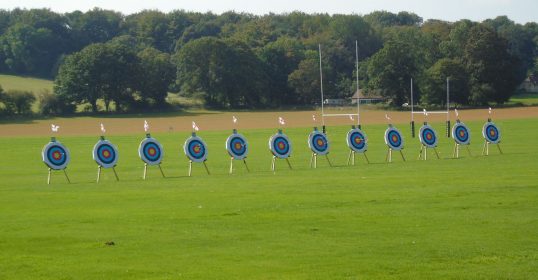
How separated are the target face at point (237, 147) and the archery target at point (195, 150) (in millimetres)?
985

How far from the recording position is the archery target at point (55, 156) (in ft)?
91.6

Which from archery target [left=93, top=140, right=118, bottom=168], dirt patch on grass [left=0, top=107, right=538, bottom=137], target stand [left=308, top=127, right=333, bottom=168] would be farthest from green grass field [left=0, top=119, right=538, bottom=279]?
dirt patch on grass [left=0, top=107, right=538, bottom=137]

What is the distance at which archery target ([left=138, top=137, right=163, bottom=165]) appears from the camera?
29.3 m

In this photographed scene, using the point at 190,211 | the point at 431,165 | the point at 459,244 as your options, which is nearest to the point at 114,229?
the point at 190,211

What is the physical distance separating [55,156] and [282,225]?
45.8ft

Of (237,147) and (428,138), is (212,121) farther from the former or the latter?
(237,147)

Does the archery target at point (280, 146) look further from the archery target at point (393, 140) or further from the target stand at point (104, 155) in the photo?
the target stand at point (104, 155)

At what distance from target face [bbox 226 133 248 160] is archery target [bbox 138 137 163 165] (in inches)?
99.7

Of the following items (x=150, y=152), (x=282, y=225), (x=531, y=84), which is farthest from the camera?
(x=531, y=84)

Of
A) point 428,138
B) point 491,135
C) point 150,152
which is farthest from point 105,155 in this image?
point 491,135

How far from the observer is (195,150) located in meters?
30.3

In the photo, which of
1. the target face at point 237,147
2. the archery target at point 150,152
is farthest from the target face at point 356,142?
the archery target at point 150,152

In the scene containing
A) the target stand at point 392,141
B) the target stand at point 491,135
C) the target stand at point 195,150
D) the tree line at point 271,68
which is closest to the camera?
the target stand at point 195,150

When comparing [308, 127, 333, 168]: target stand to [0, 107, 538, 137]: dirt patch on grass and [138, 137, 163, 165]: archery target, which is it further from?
[0, 107, 538, 137]: dirt patch on grass
